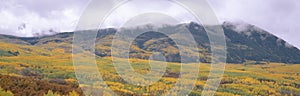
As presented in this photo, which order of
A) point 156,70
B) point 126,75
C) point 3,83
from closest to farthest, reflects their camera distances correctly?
point 3,83 → point 126,75 → point 156,70

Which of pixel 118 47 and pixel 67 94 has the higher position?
pixel 118 47

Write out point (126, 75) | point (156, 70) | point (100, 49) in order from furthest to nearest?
point (100, 49)
point (156, 70)
point (126, 75)

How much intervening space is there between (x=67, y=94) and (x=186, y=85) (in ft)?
133

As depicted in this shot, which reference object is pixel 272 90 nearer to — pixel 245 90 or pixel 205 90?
pixel 245 90

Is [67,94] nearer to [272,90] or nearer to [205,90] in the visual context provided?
[205,90]

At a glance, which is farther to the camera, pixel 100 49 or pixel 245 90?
pixel 100 49

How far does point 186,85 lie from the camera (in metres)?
77.6

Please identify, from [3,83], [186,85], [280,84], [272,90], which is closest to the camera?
[3,83]

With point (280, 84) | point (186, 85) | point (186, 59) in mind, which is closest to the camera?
point (186, 85)

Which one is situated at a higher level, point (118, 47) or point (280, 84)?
point (118, 47)

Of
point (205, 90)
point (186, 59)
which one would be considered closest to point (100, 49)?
point (186, 59)

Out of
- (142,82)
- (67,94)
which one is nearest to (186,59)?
(142,82)

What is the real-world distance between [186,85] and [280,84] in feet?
126

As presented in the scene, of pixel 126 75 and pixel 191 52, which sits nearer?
pixel 126 75
